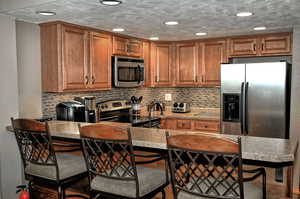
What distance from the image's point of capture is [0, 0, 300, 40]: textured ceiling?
8.43 feet

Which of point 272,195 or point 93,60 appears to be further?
point 93,60

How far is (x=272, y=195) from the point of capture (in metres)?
1.97

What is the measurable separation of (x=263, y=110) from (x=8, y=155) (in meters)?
3.13

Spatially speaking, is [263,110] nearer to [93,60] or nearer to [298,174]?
[298,174]

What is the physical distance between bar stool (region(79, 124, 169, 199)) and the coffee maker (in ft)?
5.78

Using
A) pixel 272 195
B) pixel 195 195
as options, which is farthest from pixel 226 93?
pixel 195 195

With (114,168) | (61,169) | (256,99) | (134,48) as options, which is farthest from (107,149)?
(134,48)

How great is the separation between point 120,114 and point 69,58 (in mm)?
1459

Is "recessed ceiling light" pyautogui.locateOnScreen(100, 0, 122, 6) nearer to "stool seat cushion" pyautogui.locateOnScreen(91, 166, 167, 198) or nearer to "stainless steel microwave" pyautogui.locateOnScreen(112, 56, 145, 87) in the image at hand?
"stool seat cushion" pyautogui.locateOnScreen(91, 166, 167, 198)

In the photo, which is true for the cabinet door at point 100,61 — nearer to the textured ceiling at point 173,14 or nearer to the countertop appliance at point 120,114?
the textured ceiling at point 173,14

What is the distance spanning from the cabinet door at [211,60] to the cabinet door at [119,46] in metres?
1.30

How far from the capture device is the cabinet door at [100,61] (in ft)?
12.7

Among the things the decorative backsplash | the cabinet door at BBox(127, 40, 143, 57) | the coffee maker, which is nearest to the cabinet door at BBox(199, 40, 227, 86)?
the decorative backsplash

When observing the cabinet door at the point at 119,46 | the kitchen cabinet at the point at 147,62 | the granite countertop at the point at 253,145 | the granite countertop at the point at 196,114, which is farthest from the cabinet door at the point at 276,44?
the granite countertop at the point at 253,145
